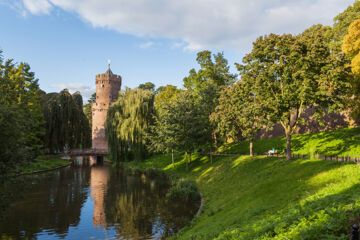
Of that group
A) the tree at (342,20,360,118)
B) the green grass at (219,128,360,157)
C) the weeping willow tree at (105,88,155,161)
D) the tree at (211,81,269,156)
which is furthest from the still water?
the tree at (342,20,360,118)

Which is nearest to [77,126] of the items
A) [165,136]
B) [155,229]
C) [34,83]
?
[34,83]

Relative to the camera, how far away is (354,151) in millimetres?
19062

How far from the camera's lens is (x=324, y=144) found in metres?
23.1

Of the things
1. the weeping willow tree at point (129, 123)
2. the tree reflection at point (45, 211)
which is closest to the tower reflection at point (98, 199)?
the tree reflection at point (45, 211)

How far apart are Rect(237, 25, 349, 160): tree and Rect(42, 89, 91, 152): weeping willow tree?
38239mm

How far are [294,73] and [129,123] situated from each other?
27.5m

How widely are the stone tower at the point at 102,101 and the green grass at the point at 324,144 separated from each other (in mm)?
41097

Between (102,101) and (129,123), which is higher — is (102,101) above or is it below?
above

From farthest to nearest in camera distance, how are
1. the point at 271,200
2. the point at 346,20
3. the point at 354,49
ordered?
the point at 346,20, the point at 354,49, the point at 271,200

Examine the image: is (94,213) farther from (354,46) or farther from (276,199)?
(354,46)

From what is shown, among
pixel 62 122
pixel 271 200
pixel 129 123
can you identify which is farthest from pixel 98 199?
pixel 62 122

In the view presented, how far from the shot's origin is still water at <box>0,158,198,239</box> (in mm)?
14641

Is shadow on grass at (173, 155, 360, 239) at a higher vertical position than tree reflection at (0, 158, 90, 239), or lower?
higher

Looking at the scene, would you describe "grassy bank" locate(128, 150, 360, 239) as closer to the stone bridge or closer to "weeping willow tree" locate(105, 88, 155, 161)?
"weeping willow tree" locate(105, 88, 155, 161)
